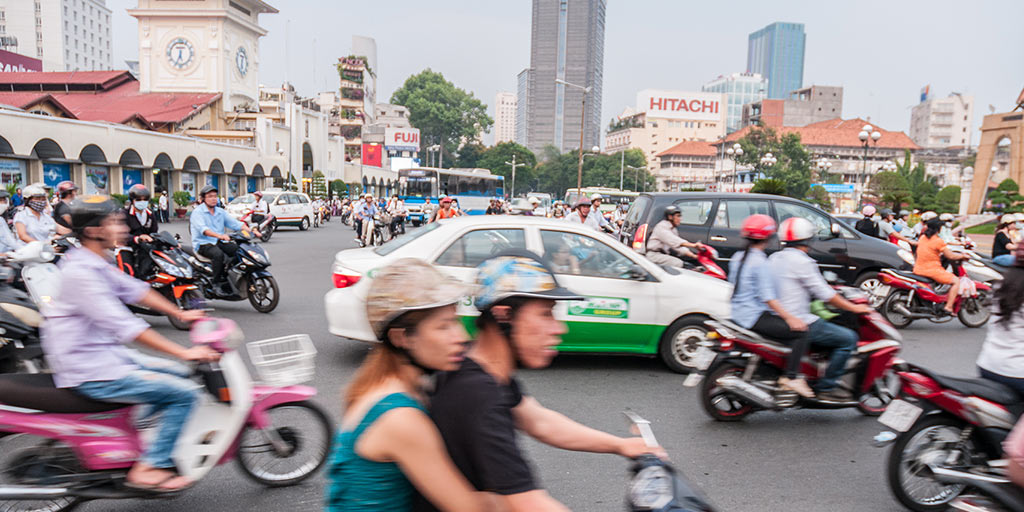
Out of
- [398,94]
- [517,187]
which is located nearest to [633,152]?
[517,187]

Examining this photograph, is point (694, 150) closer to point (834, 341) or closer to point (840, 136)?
point (840, 136)

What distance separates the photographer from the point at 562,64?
154000mm

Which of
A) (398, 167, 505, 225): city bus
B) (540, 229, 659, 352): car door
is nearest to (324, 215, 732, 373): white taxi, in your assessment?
(540, 229, 659, 352): car door

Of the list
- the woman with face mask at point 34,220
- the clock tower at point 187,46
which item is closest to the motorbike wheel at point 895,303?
the woman with face mask at point 34,220

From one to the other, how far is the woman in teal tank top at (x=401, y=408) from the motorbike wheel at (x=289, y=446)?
2169 millimetres

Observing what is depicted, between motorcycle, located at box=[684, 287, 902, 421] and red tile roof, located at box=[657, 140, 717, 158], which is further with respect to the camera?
red tile roof, located at box=[657, 140, 717, 158]

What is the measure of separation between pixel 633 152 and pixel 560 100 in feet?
186

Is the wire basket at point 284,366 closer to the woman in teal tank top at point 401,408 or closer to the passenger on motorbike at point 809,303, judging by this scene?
the woman in teal tank top at point 401,408

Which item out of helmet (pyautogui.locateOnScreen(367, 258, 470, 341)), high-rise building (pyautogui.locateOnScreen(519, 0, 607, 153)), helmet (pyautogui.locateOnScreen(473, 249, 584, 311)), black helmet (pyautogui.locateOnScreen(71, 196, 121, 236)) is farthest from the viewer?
high-rise building (pyautogui.locateOnScreen(519, 0, 607, 153))

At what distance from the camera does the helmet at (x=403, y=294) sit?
1645 mm

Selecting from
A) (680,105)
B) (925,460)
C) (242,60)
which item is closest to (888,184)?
(242,60)

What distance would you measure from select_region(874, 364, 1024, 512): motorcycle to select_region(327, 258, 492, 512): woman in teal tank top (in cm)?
294

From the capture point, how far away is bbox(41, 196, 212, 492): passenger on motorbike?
125 inches

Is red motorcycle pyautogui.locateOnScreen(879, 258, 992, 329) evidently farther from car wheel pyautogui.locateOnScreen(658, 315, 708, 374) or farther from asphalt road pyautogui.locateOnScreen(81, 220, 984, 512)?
car wheel pyautogui.locateOnScreen(658, 315, 708, 374)
